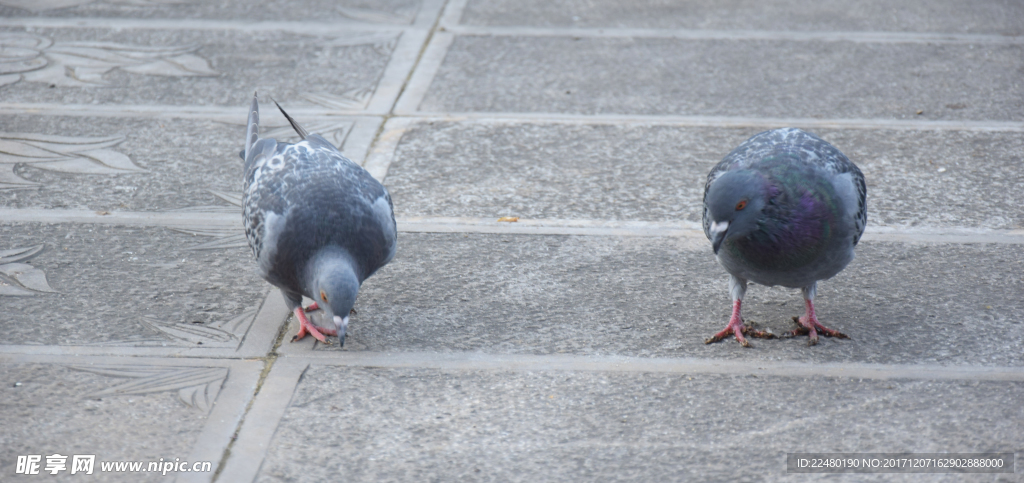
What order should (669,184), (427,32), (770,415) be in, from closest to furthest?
(770,415), (669,184), (427,32)

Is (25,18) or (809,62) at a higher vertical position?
(809,62)

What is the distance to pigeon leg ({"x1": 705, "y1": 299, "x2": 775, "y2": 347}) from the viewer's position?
3.62m

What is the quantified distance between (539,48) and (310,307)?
150 inches

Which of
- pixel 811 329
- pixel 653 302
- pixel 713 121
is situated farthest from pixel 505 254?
pixel 713 121

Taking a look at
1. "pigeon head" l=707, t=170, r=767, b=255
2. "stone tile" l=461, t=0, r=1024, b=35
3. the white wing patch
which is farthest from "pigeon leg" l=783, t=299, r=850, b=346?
"stone tile" l=461, t=0, r=1024, b=35

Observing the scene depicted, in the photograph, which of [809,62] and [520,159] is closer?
[520,159]

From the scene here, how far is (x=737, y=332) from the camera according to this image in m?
3.63

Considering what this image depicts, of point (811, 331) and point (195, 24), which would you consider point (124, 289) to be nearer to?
point (811, 331)

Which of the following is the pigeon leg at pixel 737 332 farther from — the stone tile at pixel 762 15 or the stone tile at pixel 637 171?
the stone tile at pixel 762 15

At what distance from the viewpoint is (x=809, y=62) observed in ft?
22.1

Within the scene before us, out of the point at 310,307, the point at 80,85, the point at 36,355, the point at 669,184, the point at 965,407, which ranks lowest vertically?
the point at 80,85

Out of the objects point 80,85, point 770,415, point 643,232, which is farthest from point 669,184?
point 80,85

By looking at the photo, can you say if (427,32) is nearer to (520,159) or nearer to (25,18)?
(520,159)

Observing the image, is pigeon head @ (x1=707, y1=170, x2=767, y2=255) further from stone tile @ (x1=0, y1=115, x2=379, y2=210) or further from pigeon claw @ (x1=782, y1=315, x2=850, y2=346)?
stone tile @ (x1=0, y1=115, x2=379, y2=210)
